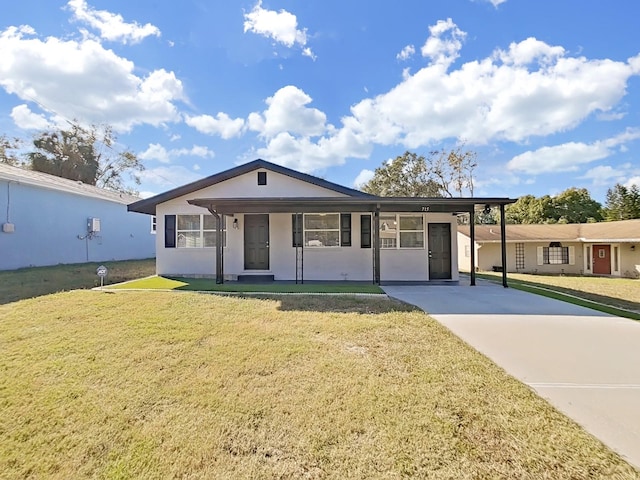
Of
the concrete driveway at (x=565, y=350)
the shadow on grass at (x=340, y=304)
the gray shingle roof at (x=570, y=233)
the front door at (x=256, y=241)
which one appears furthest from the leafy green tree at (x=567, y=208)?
the shadow on grass at (x=340, y=304)

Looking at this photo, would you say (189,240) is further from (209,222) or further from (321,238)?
(321,238)

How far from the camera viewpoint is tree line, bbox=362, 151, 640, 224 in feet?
99.3

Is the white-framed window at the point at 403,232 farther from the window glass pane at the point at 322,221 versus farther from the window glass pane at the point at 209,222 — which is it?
Result: the window glass pane at the point at 209,222

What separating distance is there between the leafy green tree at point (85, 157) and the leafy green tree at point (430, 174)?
26574 millimetres

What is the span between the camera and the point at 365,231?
1088 cm

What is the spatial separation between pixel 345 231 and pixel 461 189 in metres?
23.8

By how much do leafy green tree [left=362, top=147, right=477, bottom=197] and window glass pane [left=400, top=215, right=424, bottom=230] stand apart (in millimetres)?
20602

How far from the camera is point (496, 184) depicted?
31672 millimetres

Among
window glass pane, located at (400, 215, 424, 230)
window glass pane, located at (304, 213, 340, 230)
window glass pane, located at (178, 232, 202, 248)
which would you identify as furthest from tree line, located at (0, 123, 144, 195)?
window glass pane, located at (400, 215, 424, 230)

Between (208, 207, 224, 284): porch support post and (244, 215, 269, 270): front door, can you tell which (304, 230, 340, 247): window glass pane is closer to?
(244, 215, 269, 270): front door

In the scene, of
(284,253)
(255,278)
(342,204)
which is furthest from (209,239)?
(342,204)

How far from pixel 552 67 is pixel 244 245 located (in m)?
14.1

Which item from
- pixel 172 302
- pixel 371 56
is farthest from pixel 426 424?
pixel 371 56

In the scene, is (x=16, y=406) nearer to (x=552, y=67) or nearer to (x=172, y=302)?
(x=172, y=302)
